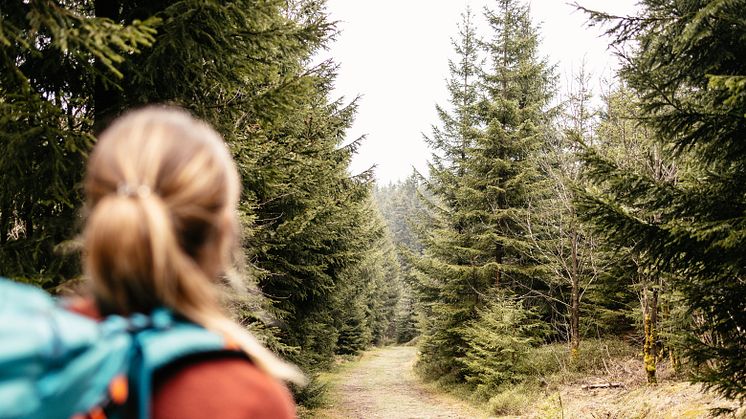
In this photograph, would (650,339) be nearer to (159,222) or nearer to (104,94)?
(104,94)

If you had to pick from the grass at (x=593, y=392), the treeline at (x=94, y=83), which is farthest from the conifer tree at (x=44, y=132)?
the grass at (x=593, y=392)

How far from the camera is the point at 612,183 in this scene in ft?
23.3

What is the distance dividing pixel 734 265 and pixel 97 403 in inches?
278

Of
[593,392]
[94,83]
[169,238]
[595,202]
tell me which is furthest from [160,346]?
[593,392]

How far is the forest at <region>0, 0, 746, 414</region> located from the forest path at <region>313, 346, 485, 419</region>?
97cm

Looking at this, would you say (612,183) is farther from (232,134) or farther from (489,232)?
(489,232)

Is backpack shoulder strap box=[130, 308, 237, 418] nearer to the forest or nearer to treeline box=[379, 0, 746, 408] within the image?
the forest

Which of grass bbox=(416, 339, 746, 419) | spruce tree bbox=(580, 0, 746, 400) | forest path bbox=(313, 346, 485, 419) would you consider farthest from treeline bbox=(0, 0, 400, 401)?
forest path bbox=(313, 346, 485, 419)

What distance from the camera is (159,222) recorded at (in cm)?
108

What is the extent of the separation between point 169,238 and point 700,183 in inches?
313

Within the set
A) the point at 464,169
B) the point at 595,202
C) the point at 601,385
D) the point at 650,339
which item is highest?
the point at 464,169

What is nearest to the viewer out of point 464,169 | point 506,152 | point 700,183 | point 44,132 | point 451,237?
point 44,132

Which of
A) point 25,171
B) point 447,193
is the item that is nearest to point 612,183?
point 25,171

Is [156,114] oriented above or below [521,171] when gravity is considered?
below
